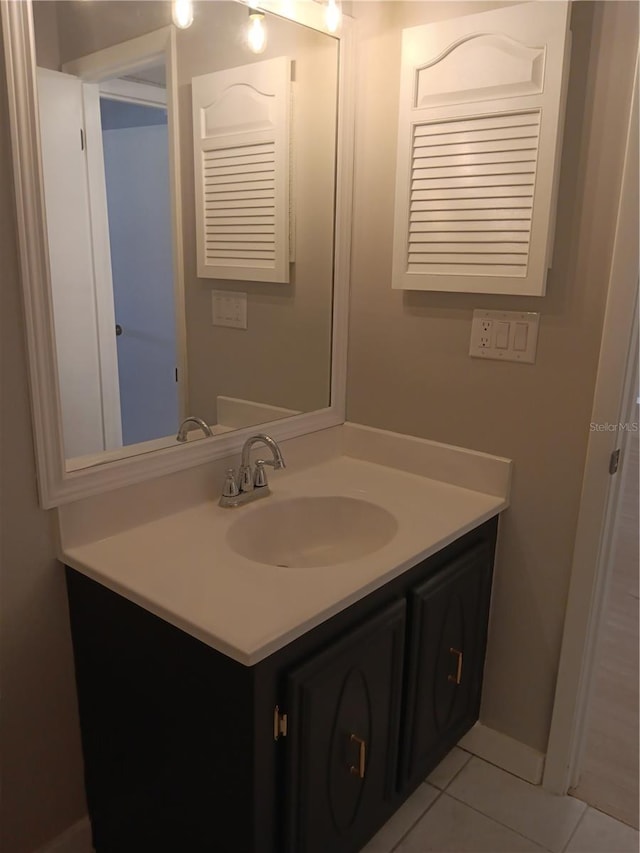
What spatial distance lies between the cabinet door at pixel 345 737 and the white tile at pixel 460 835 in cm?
19

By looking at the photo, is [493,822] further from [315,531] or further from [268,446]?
[268,446]

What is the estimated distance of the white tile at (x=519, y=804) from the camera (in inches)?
66.0

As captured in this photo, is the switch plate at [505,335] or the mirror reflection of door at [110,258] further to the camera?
the switch plate at [505,335]

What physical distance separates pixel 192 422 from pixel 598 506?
3.26 ft

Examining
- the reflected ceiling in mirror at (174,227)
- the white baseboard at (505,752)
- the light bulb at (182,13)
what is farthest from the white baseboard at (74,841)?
the light bulb at (182,13)

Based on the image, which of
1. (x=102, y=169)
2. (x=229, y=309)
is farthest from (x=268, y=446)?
(x=102, y=169)

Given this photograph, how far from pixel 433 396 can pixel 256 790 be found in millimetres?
1053

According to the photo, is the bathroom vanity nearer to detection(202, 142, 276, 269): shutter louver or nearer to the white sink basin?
the white sink basin

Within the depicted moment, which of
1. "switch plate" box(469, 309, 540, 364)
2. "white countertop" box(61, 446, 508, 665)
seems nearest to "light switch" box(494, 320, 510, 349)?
"switch plate" box(469, 309, 540, 364)

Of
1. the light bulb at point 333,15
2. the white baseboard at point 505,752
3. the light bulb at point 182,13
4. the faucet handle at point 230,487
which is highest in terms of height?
the light bulb at point 333,15

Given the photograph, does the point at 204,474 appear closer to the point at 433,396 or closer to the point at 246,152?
the point at 433,396

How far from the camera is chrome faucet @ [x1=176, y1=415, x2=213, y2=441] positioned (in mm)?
1585

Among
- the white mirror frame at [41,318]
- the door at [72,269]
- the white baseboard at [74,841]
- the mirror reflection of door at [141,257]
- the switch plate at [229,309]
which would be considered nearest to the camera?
the white mirror frame at [41,318]

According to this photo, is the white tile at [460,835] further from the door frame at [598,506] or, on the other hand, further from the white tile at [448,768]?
the door frame at [598,506]
